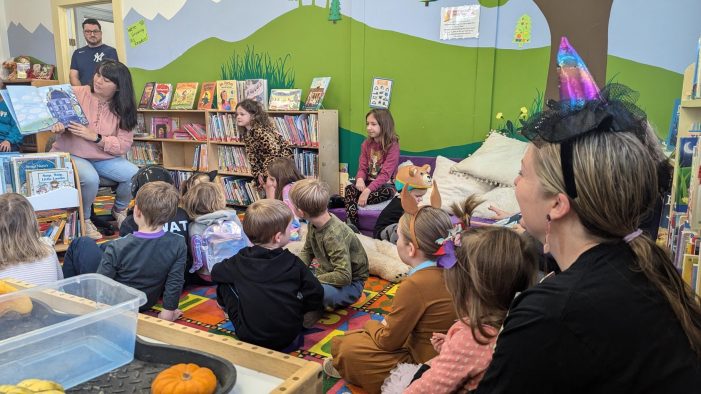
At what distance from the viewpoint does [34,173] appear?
3543mm

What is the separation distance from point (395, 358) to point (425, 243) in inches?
18.7

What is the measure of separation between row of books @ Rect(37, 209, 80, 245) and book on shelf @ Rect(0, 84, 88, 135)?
64 cm

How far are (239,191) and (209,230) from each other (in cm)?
259

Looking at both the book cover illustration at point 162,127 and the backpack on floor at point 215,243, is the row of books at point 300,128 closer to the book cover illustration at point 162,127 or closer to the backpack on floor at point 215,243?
the book cover illustration at point 162,127

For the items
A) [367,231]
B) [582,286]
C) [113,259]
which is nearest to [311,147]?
[367,231]

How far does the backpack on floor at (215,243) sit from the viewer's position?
3.00 metres

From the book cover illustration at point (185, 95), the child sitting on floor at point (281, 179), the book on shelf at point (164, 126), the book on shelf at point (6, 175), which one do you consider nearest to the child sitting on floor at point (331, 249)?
the child sitting on floor at point (281, 179)

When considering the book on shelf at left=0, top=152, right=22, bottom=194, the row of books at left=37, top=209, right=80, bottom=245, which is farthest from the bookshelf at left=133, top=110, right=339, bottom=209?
the book on shelf at left=0, top=152, right=22, bottom=194

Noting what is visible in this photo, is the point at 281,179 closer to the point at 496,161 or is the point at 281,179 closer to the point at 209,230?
the point at 209,230

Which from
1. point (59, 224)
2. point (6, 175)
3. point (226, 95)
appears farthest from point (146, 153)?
point (6, 175)

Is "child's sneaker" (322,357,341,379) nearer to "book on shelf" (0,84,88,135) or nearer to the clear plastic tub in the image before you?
the clear plastic tub

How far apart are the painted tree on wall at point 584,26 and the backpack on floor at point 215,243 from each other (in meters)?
2.99

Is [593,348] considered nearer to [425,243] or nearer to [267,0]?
[425,243]

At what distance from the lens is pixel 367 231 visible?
14.1ft
